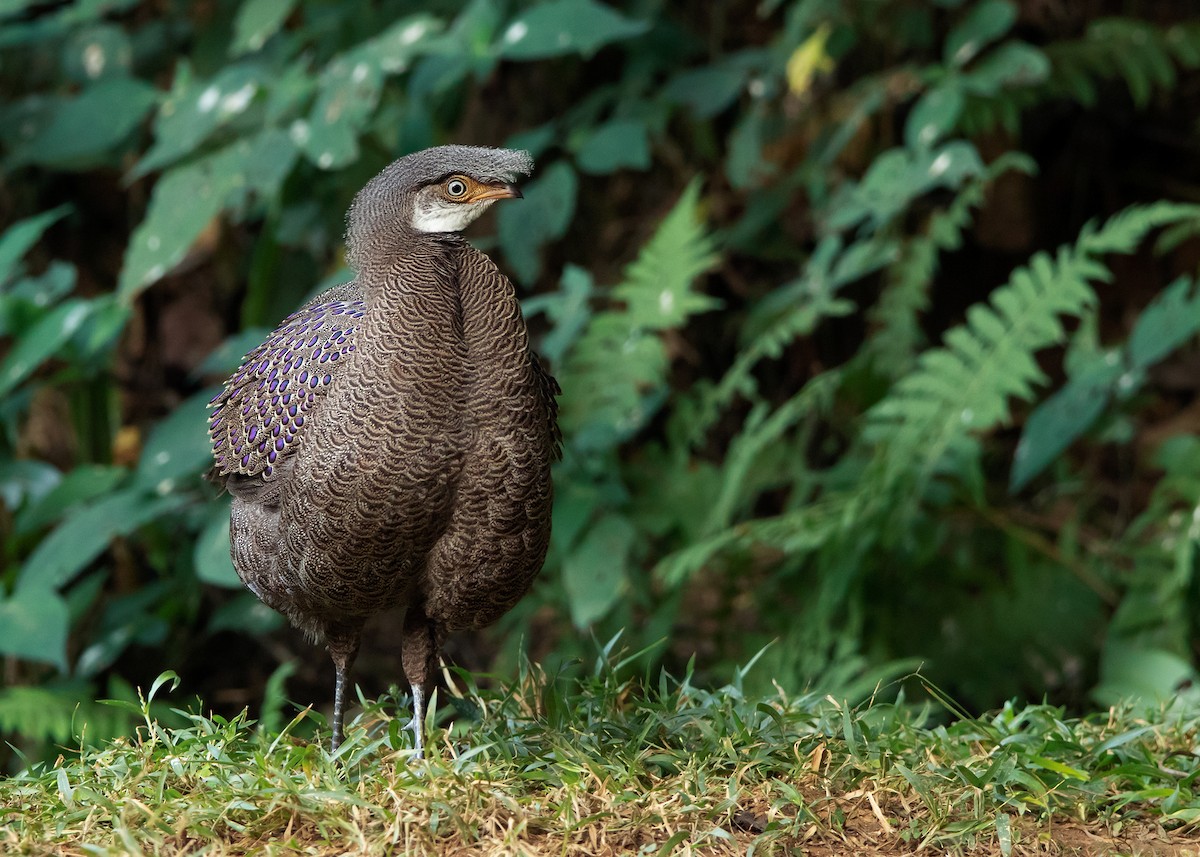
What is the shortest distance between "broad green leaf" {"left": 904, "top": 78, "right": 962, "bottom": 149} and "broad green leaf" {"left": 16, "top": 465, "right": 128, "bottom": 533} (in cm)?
369

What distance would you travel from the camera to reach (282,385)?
11.5 ft

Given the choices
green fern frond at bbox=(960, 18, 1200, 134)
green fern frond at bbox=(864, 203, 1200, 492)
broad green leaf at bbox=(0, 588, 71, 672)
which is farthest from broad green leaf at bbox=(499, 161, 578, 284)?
broad green leaf at bbox=(0, 588, 71, 672)

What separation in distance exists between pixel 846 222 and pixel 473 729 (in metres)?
3.22

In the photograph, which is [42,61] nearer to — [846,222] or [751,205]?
[751,205]

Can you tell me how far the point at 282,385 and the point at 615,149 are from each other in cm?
305

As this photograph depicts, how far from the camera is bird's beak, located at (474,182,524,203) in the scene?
129 inches

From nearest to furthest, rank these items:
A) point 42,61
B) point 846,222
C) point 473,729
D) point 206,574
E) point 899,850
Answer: point 899,850 → point 473,729 → point 206,574 → point 846,222 → point 42,61

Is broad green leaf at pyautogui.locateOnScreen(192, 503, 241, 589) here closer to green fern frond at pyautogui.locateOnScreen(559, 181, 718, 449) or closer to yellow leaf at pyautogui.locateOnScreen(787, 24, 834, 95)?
green fern frond at pyautogui.locateOnScreen(559, 181, 718, 449)

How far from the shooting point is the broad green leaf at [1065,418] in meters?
5.73

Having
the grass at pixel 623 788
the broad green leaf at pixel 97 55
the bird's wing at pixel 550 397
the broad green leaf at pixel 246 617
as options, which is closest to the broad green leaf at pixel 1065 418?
the grass at pixel 623 788

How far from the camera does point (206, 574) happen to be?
5.20m

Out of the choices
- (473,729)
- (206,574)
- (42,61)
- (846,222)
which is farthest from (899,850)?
(42,61)

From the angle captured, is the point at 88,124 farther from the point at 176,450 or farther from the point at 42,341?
the point at 176,450

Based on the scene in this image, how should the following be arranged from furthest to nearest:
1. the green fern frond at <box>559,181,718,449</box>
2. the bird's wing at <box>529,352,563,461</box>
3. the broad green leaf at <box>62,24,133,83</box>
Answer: the broad green leaf at <box>62,24,133,83</box> < the green fern frond at <box>559,181,718,449</box> < the bird's wing at <box>529,352,563,461</box>
